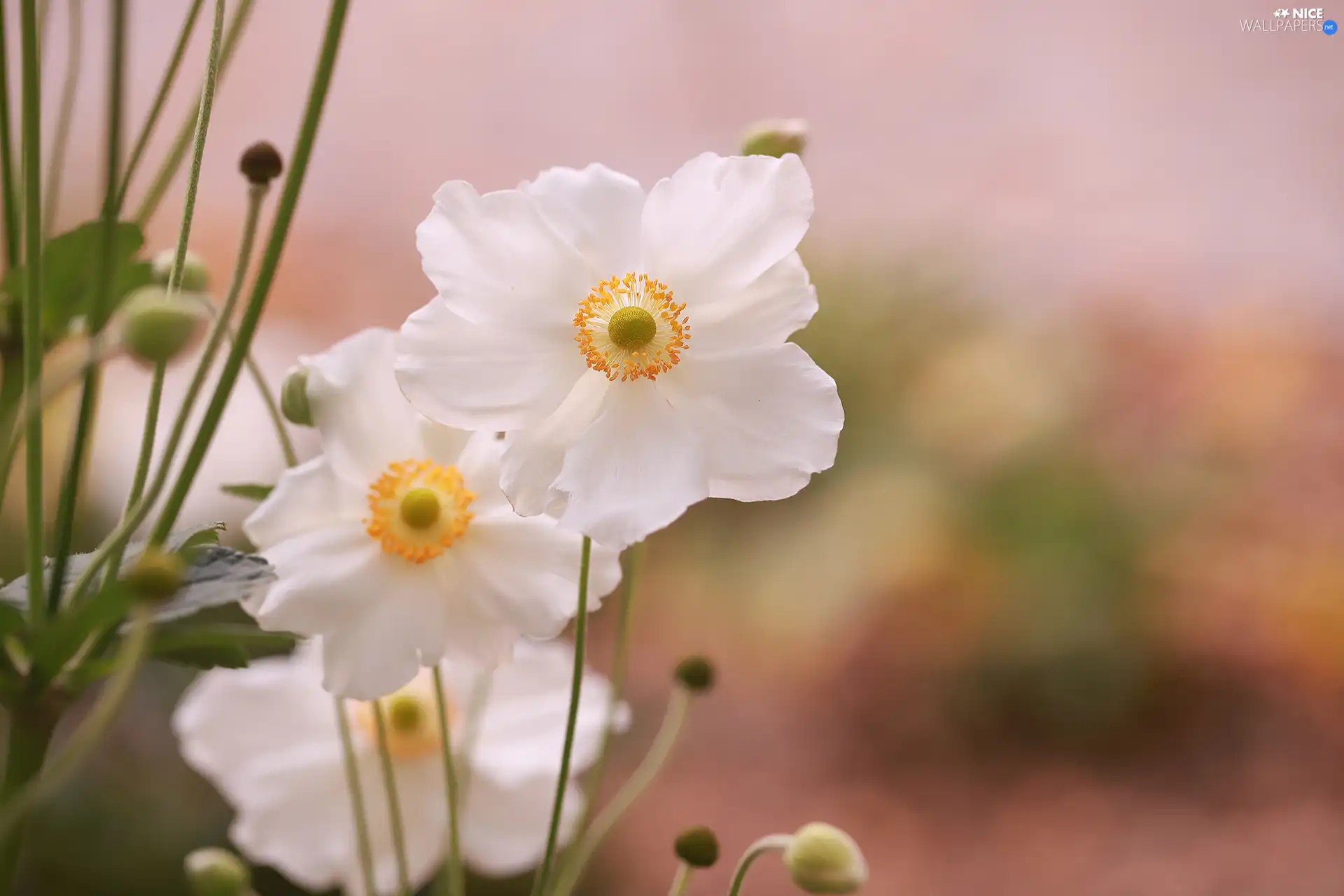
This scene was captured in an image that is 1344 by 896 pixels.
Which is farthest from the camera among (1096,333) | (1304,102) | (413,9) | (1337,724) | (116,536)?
(413,9)

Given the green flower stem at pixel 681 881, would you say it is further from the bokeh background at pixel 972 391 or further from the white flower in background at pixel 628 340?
the bokeh background at pixel 972 391

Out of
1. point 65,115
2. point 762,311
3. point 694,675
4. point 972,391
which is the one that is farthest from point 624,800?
point 972,391

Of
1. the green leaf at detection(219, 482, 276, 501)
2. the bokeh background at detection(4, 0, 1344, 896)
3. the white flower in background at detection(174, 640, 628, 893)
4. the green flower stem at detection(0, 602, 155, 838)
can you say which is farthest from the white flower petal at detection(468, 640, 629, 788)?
the bokeh background at detection(4, 0, 1344, 896)

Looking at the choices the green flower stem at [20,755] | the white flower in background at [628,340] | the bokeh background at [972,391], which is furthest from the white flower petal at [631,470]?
the bokeh background at [972,391]

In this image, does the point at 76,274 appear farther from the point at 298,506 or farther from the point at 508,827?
the point at 508,827

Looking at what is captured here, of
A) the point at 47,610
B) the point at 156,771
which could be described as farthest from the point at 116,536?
the point at 156,771

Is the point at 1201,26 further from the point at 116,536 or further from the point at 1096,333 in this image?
the point at 116,536
